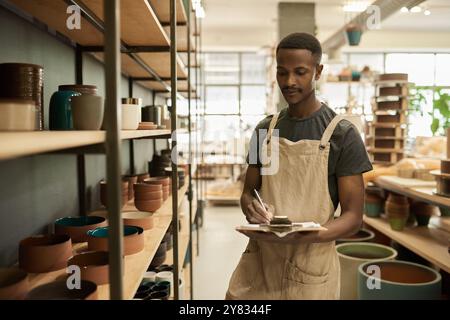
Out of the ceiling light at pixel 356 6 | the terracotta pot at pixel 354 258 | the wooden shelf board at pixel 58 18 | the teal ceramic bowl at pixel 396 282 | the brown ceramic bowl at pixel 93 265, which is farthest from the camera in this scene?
the ceiling light at pixel 356 6

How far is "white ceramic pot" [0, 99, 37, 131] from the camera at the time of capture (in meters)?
0.80

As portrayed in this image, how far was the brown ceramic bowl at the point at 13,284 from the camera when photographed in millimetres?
1046

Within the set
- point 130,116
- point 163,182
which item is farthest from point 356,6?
point 130,116

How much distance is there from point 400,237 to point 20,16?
9.52 feet

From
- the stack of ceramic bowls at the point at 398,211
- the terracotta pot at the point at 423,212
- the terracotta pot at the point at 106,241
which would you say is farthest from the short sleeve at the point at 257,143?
the terracotta pot at the point at 423,212

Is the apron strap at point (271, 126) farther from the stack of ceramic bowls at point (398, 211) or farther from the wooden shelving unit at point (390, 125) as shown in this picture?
the wooden shelving unit at point (390, 125)

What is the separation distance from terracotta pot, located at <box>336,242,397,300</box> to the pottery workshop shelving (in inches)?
48.2

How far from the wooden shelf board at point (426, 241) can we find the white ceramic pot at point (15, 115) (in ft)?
8.11

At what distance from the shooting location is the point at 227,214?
23.7 ft

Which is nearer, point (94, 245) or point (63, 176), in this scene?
point (94, 245)

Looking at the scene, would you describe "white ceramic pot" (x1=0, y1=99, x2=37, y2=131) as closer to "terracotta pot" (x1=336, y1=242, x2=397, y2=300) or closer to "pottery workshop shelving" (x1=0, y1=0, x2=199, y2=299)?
"pottery workshop shelving" (x1=0, y1=0, x2=199, y2=299)
